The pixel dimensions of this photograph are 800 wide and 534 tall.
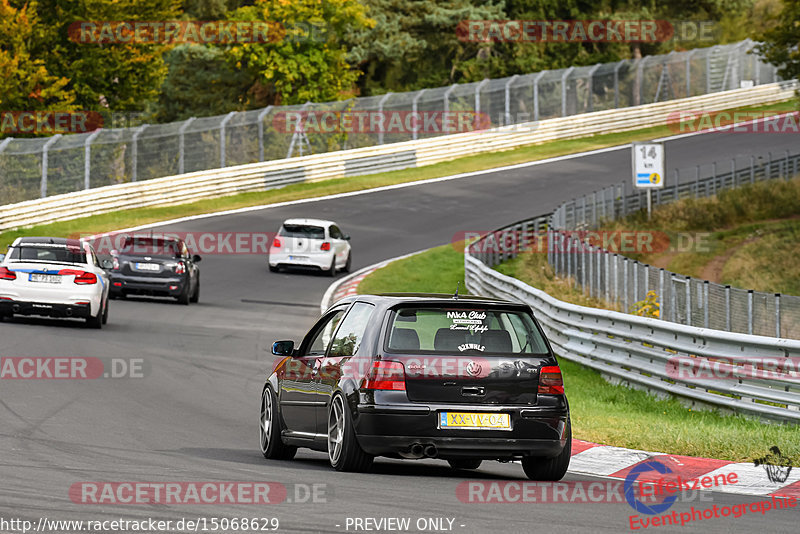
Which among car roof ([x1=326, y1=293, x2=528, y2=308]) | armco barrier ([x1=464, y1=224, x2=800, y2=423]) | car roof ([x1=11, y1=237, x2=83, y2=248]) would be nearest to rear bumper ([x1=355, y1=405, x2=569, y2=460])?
car roof ([x1=326, y1=293, x2=528, y2=308])

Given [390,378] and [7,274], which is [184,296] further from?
[390,378]

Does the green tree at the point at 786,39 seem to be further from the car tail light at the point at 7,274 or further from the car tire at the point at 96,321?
the car tail light at the point at 7,274

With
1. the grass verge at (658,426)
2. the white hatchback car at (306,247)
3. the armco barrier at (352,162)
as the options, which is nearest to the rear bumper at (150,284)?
the white hatchback car at (306,247)

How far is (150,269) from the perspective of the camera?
88.7ft

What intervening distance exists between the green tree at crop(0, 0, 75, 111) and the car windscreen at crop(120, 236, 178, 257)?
22.7 m

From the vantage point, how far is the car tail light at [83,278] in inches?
847

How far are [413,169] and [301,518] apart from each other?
153 ft

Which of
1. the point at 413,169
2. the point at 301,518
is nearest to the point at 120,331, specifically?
the point at 301,518

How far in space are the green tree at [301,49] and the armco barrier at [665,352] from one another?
40.9 m

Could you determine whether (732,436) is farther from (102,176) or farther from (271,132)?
(271,132)

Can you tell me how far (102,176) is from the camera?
43219 millimetres

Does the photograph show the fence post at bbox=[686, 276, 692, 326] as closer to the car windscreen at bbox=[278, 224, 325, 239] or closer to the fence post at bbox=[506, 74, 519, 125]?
the car windscreen at bbox=[278, 224, 325, 239]

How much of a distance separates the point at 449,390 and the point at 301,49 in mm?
54336

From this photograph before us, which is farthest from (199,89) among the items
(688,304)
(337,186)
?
(688,304)
